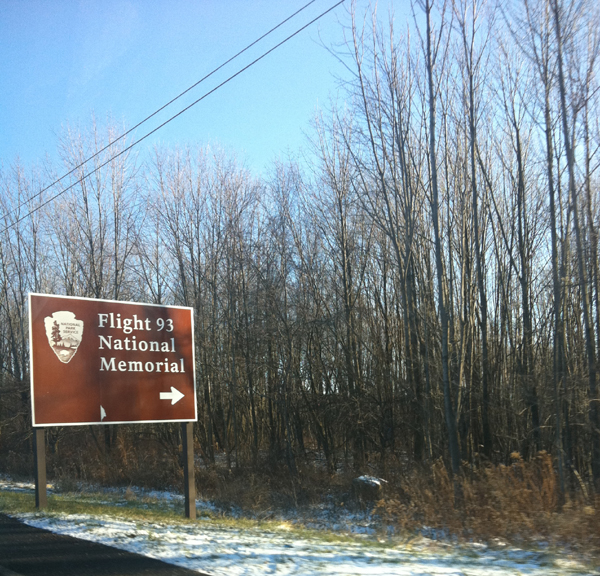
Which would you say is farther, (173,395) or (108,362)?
(173,395)

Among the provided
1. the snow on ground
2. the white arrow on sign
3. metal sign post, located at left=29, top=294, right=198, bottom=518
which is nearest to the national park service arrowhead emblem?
metal sign post, located at left=29, top=294, right=198, bottom=518

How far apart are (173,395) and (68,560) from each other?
16.3 ft

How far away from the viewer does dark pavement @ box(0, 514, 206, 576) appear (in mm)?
5371

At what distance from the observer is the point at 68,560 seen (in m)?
5.86

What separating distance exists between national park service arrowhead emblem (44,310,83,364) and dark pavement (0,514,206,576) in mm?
3398

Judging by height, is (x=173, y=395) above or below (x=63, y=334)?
below

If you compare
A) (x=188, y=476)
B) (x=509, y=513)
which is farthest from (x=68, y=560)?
(x=509, y=513)

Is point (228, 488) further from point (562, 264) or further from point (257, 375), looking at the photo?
point (562, 264)

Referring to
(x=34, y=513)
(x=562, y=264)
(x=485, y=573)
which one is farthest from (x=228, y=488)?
(x=485, y=573)

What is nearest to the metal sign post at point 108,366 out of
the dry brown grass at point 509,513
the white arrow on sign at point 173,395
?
the white arrow on sign at point 173,395

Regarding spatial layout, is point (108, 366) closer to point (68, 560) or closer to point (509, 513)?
point (68, 560)

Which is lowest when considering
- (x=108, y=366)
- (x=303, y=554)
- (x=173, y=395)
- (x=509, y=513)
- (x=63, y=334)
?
(x=509, y=513)

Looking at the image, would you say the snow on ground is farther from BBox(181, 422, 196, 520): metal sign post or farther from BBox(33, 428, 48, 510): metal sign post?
BBox(181, 422, 196, 520): metal sign post

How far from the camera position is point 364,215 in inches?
832
